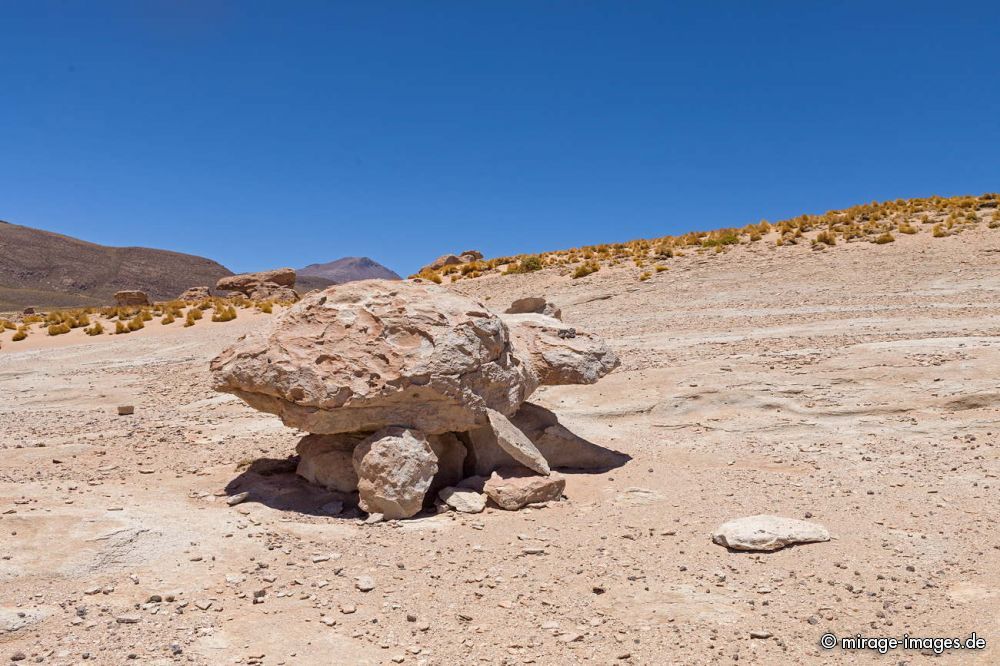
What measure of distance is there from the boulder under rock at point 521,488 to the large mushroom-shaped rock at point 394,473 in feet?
2.08

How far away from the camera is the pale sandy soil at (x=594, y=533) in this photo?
14.4 feet

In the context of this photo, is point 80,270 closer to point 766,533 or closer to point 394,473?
point 394,473

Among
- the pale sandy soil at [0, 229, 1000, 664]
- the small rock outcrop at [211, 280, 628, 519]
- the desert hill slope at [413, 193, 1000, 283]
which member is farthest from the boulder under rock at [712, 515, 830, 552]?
the desert hill slope at [413, 193, 1000, 283]

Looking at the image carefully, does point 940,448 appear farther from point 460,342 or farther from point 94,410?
point 94,410

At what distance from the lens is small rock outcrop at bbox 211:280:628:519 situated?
258 inches

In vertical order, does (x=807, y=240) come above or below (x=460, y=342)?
above

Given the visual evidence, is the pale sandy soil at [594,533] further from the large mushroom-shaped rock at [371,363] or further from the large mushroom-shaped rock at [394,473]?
the large mushroom-shaped rock at [371,363]

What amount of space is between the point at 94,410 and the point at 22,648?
8119 millimetres

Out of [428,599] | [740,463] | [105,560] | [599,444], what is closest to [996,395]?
[740,463]

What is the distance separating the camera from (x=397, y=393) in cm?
659

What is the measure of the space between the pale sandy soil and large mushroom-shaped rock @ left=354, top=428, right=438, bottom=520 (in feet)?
0.76

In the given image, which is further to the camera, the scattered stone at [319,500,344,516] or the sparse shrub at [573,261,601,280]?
the sparse shrub at [573,261,601,280]

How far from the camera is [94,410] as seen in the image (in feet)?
37.3

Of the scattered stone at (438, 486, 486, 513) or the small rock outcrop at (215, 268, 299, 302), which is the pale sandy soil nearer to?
the scattered stone at (438, 486, 486, 513)
